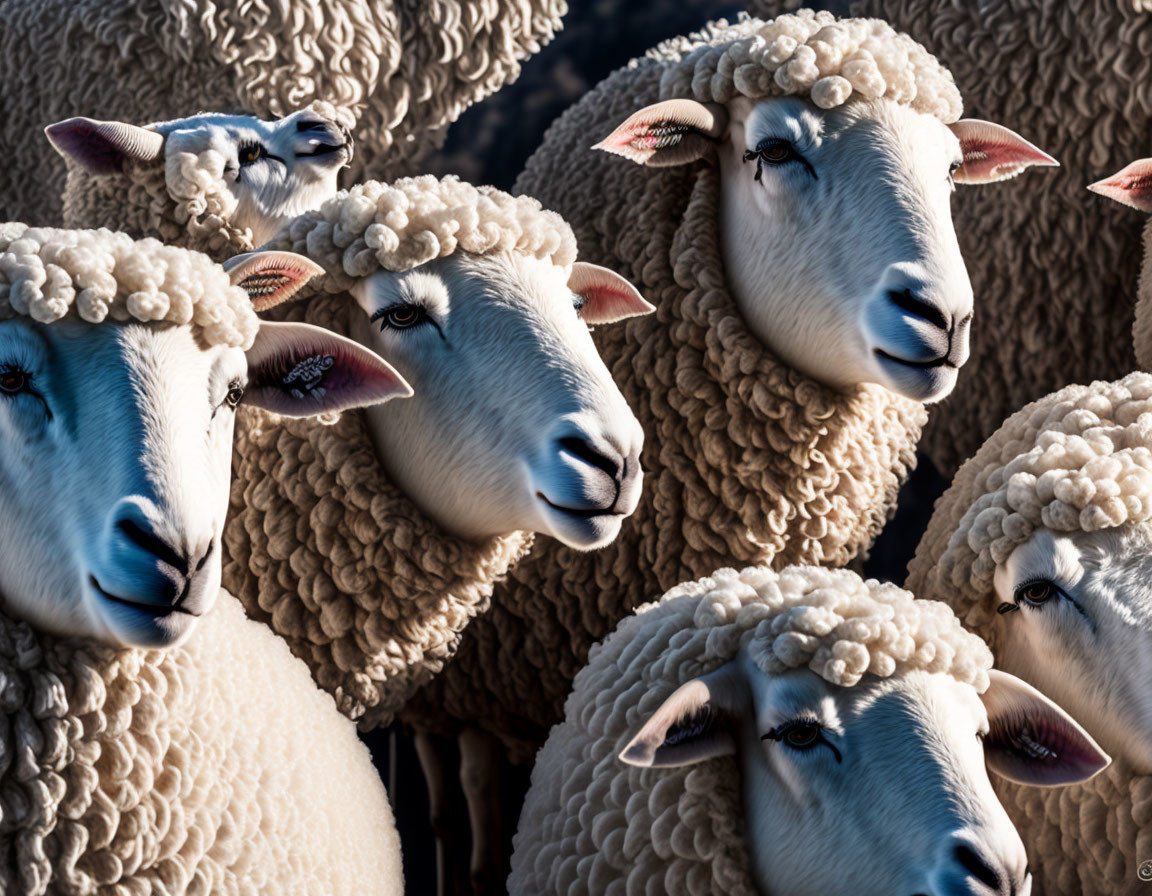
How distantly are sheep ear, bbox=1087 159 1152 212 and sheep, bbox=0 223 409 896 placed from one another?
1411 millimetres

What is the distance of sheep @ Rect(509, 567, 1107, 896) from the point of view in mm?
1343

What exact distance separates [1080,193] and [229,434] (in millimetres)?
1811

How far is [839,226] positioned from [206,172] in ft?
2.84

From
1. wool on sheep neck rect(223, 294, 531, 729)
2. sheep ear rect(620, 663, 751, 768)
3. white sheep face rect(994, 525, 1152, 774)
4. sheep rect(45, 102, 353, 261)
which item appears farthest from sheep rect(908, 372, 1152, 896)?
sheep rect(45, 102, 353, 261)

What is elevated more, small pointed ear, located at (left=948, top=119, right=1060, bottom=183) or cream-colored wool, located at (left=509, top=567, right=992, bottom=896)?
small pointed ear, located at (left=948, top=119, right=1060, bottom=183)

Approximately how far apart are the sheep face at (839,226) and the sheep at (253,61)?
2.19 feet

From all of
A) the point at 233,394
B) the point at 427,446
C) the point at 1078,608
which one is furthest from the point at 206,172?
the point at 1078,608

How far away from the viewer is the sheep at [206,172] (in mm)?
1884

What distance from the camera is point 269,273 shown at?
1547 mm

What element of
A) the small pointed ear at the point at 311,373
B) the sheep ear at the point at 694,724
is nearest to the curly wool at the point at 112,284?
the small pointed ear at the point at 311,373

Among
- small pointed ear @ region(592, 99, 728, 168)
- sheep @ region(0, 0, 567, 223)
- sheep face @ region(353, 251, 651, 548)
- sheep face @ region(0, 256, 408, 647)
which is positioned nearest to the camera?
sheep face @ region(0, 256, 408, 647)

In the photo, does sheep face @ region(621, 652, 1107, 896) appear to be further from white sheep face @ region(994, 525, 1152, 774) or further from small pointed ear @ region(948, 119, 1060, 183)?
small pointed ear @ region(948, 119, 1060, 183)

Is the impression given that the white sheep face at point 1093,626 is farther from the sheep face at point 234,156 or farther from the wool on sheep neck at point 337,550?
the sheep face at point 234,156

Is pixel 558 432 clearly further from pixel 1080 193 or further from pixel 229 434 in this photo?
pixel 1080 193
